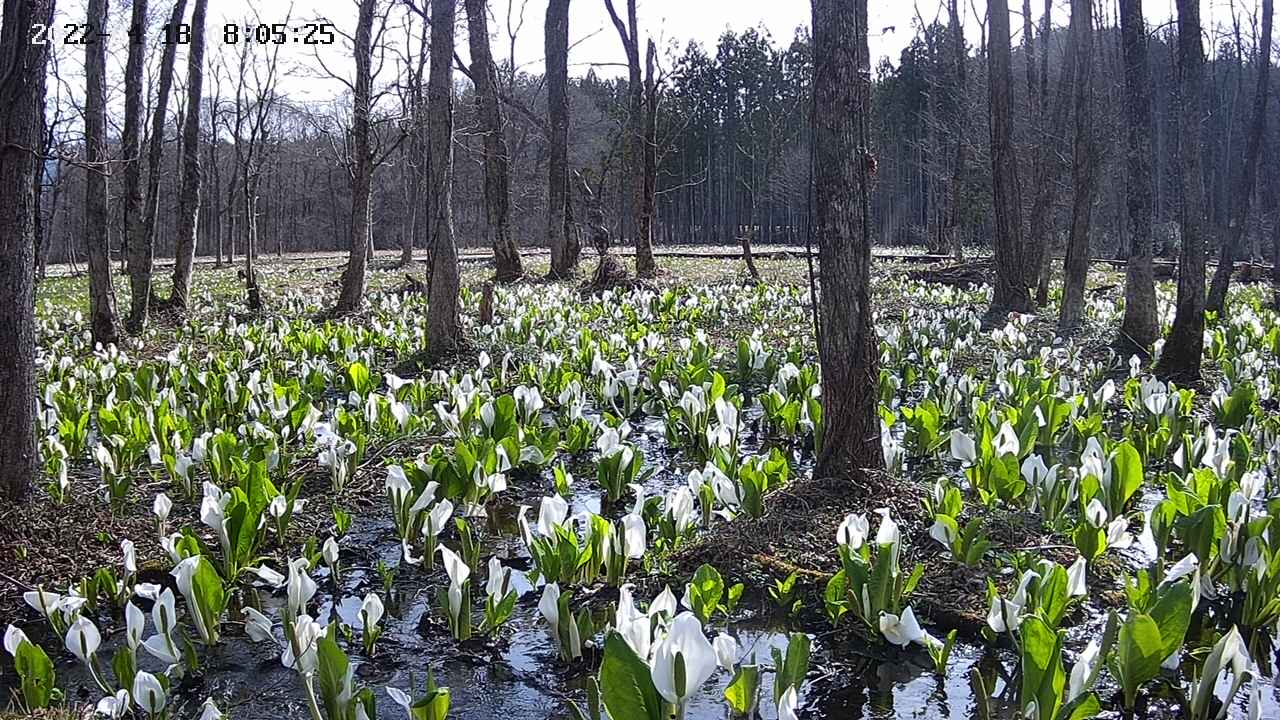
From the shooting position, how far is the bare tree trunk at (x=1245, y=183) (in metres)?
8.50

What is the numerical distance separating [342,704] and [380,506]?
2730 millimetres

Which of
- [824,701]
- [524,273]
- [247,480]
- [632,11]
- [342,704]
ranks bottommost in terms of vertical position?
[824,701]

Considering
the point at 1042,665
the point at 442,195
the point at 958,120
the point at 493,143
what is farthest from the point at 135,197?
the point at 958,120

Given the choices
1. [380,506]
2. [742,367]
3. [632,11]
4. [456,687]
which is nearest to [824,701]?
[456,687]

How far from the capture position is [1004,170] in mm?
13117

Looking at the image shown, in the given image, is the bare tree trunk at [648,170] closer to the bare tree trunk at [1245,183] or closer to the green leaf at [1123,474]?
the bare tree trunk at [1245,183]

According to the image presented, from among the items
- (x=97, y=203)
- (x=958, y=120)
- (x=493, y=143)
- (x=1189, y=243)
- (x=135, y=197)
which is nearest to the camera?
(x=1189, y=243)

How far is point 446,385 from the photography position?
7.11 meters

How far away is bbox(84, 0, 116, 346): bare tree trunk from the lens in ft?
35.5

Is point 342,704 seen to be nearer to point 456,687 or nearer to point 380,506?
point 456,687

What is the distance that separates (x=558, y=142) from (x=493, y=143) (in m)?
1.24

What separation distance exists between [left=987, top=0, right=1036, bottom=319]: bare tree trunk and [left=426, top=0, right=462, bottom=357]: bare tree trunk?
293 inches

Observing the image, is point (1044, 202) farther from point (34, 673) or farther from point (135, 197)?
point (34, 673)

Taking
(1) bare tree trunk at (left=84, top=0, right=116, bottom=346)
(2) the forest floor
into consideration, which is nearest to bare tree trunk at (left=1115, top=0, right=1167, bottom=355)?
(2) the forest floor
